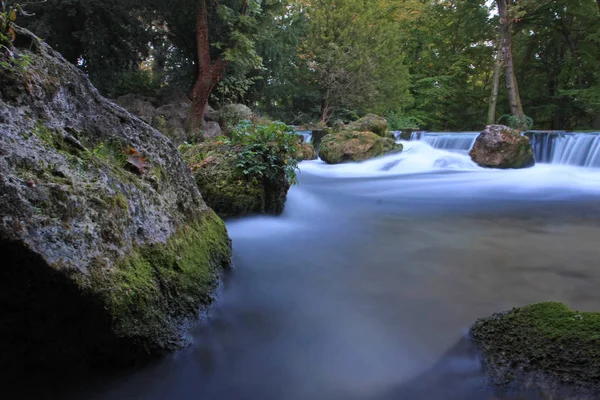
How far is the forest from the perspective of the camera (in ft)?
37.6

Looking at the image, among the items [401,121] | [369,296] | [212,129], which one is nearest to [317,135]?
[212,129]

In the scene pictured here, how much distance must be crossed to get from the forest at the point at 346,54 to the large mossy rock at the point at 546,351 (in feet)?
33.7

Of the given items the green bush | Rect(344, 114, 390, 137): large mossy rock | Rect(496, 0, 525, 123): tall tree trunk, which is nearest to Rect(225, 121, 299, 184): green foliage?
Rect(344, 114, 390, 137): large mossy rock

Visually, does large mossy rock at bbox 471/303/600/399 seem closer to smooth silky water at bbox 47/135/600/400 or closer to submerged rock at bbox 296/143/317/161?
smooth silky water at bbox 47/135/600/400

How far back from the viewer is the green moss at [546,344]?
1713 mm

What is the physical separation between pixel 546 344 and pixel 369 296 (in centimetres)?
144

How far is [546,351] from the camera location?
6.00 feet

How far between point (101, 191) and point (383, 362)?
6.62ft

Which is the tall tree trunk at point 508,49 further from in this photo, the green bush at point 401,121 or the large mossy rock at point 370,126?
the green bush at point 401,121

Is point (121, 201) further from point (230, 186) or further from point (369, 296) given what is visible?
point (230, 186)

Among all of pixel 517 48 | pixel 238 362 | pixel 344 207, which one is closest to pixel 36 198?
pixel 238 362

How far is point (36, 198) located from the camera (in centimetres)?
153

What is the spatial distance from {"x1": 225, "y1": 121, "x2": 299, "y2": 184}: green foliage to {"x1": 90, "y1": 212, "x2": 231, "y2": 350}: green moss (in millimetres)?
1937

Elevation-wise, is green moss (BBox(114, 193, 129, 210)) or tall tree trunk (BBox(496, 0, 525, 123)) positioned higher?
tall tree trunk (BBox(496, 0, 525, 123))
